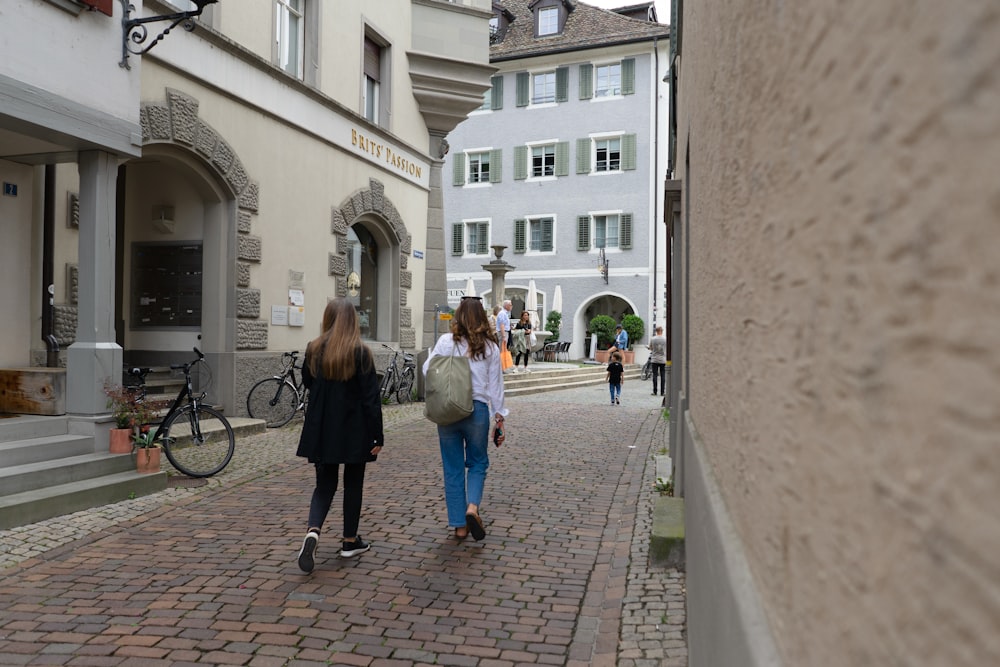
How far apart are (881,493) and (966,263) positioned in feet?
0.79

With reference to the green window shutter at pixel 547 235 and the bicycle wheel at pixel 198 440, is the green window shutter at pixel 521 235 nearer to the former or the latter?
the green window shutter at pixel 547 235

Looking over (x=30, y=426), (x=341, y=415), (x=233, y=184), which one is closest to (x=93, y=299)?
(x=30, y=426)

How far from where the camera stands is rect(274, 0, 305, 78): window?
12.5 m

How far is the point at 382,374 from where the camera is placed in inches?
601

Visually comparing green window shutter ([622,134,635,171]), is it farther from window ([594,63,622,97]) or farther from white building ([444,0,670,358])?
window ([594,63,622,97])

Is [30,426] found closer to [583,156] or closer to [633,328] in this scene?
[633,328]

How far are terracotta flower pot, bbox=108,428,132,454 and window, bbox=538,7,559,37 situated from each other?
31.7m

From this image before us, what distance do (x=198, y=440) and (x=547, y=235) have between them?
26904mm

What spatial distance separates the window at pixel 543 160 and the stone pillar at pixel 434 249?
17313 mm

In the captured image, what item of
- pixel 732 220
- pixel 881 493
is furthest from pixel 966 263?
pixel 732 220

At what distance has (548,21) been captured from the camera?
35.9m

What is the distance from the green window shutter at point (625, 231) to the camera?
3284 centimetres

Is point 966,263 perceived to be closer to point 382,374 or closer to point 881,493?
point 881,493

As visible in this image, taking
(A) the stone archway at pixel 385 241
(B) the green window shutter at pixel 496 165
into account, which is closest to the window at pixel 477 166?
(B) the green window shutter at pixel 496 165
